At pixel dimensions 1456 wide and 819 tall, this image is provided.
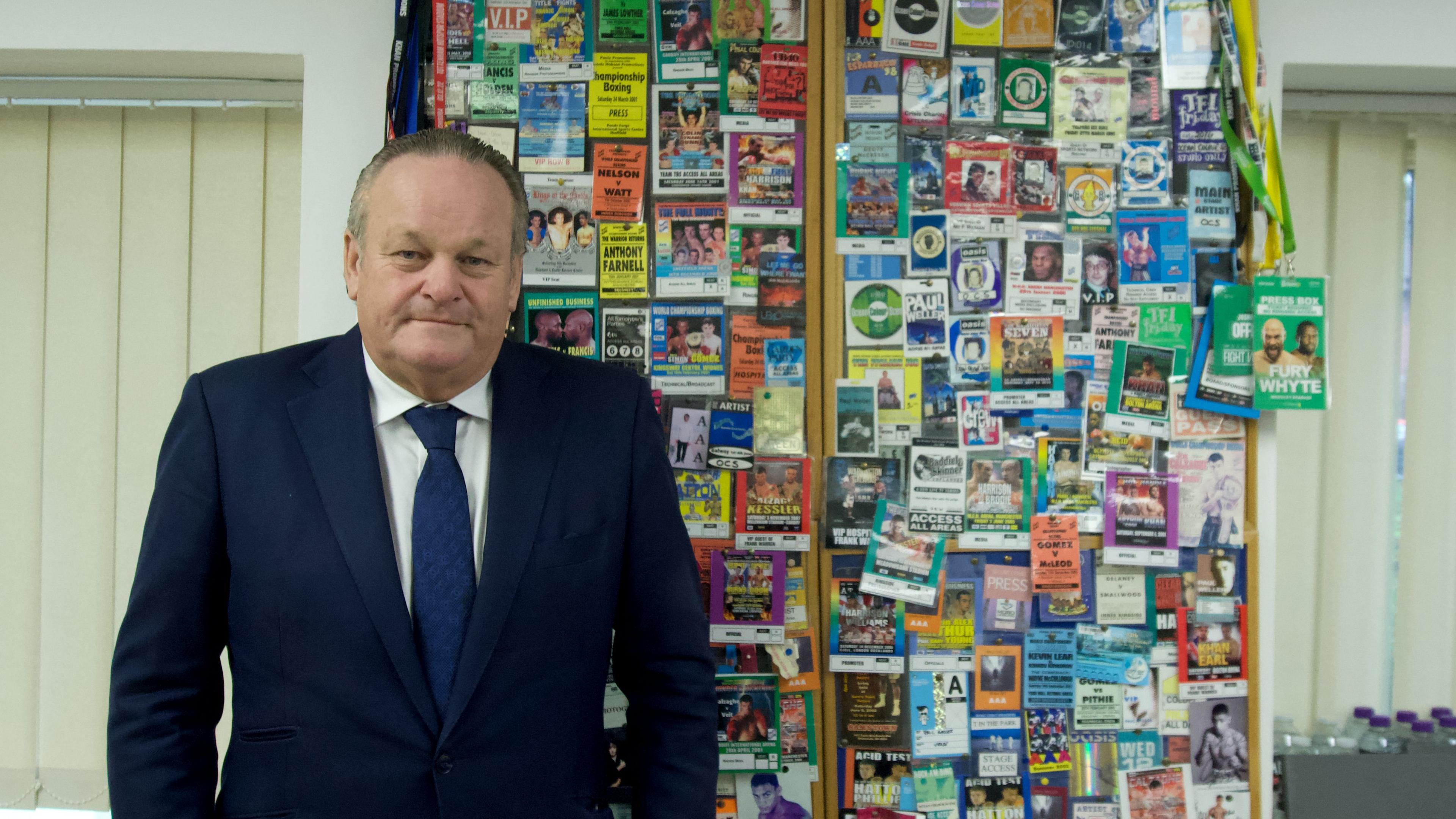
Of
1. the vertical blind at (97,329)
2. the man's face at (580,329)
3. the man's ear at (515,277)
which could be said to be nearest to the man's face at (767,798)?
the man's face at (580,329)

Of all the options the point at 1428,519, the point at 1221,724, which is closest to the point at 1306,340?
the point at 1221,724

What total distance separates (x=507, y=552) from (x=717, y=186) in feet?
3.21

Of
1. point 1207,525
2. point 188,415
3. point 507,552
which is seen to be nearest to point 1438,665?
point 1207,525

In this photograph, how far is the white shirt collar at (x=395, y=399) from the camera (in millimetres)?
1364

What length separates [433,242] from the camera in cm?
128

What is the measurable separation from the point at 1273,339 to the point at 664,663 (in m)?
1.51

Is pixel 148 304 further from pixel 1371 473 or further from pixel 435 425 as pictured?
pixel 1371 473

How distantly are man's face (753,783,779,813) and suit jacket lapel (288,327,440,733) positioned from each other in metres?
0.90

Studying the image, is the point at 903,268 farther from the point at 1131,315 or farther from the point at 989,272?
the point at 1131,315

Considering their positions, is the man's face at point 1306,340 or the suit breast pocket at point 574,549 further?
the man's face at point 1306,340

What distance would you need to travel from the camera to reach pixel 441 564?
1289 mm

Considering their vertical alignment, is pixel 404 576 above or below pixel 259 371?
below

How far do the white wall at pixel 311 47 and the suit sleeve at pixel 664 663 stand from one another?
3.16ft

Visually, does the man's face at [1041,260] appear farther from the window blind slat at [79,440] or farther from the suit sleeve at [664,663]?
the window blind slat at [79,440]
